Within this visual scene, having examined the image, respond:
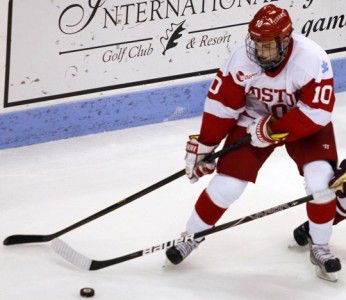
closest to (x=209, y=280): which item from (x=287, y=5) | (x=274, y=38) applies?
(x=274, y=38)

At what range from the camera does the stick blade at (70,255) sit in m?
3.85

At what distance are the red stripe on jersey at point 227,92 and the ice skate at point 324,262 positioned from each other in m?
0.59

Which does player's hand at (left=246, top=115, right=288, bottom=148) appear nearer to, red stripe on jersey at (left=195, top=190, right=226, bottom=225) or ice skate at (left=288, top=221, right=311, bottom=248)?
red stripe on jersey at (left=195, top=190, right=226, bottom=225)

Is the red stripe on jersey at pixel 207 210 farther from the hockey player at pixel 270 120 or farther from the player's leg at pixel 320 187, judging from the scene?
the player's leg at pixel 320 187

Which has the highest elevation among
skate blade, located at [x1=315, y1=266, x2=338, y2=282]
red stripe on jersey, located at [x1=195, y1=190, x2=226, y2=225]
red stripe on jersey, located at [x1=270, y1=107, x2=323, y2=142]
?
red stripe on jersey, located at [x1=270, y1=107, x2=323, y2=142]

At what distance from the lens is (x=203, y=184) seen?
4.67 m

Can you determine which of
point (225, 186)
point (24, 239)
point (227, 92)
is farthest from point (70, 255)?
point (227, 92)

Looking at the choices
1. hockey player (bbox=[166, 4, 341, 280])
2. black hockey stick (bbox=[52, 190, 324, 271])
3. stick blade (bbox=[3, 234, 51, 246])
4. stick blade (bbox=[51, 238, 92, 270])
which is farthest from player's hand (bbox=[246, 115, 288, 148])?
stick blade (bbox=[3, 234, 51, 246])

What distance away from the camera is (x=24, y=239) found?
158 inches

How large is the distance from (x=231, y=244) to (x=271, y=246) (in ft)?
0.50

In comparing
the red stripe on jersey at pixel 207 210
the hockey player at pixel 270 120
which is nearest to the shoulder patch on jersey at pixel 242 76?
the hockey player at pixel 270 120

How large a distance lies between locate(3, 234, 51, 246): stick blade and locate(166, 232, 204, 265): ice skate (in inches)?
19.1

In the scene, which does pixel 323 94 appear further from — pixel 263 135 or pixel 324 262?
pixel 324 262

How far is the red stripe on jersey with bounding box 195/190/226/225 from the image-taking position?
3.78 m
